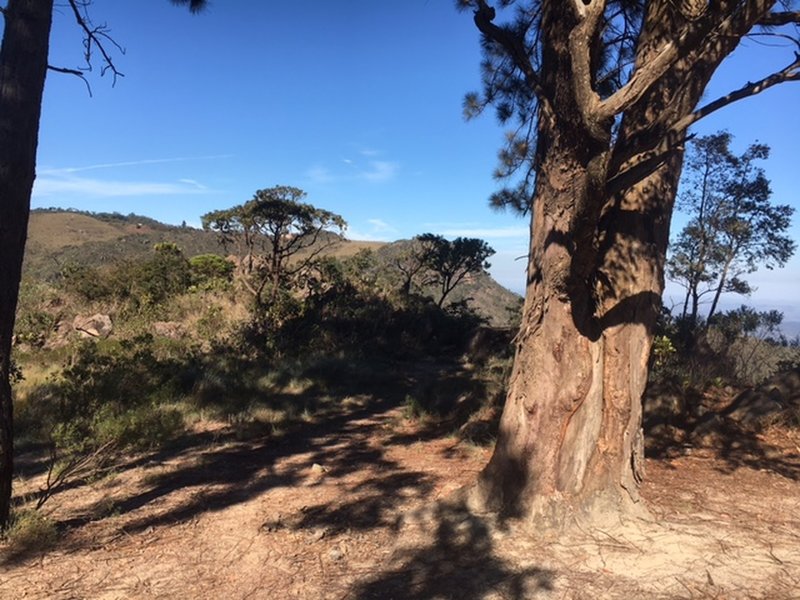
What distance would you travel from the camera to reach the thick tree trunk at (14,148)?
3266mm

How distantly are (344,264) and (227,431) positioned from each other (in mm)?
14089

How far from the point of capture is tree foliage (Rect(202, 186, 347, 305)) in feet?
40.8

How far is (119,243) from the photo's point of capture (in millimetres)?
43719

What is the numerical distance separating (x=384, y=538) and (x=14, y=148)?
127 inches

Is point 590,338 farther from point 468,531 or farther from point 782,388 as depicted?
point 782,388

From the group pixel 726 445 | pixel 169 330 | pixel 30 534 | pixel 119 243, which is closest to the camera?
pixel 30 534

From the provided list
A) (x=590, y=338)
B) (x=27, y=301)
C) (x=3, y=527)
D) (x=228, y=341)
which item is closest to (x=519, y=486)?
(x=590, y=338)

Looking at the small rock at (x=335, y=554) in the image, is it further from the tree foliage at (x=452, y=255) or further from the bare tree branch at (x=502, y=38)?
the tree foliage at (x=452, y=255)

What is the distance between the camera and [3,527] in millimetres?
3385

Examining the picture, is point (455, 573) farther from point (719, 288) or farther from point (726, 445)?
point (719, 288)

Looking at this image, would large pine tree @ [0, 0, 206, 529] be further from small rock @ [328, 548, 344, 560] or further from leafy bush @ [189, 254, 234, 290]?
leafy bush @ [189, 254, 234, 290]

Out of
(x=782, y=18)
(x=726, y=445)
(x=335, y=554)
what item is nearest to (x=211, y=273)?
(x=726, y=445)

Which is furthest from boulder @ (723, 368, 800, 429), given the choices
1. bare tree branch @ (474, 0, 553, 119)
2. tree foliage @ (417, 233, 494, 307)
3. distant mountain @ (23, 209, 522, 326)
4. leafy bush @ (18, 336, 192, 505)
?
distant mountain @ (23, 209, 522, 326)

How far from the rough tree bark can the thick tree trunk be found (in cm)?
297
